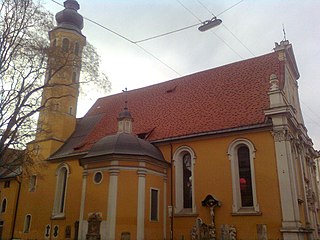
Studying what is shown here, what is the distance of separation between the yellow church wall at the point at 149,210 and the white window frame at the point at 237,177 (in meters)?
4.10

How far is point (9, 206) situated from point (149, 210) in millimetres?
13183

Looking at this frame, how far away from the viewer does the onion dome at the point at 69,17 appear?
26.1 metres

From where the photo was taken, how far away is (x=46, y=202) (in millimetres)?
22516

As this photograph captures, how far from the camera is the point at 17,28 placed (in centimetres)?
1374

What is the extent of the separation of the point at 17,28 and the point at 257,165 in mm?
12486

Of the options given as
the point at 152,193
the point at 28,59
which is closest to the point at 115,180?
the point at 152,193

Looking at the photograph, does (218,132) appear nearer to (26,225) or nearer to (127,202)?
(127,202)

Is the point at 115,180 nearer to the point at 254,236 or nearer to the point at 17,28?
the point at 254,236

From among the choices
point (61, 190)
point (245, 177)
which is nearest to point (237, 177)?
point (245, 177)

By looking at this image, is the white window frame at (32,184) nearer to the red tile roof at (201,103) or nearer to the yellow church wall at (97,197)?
the red tile roof at (201,103)

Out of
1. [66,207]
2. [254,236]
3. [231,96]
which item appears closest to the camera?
[254,236]

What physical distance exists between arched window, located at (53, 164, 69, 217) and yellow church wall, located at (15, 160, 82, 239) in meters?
0.29

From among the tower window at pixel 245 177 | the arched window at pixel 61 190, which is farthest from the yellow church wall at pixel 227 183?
the arched window at pixel 61 190

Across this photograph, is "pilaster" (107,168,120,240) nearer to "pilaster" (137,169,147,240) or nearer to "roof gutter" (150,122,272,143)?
"pilaster" (137,169,147,240)
